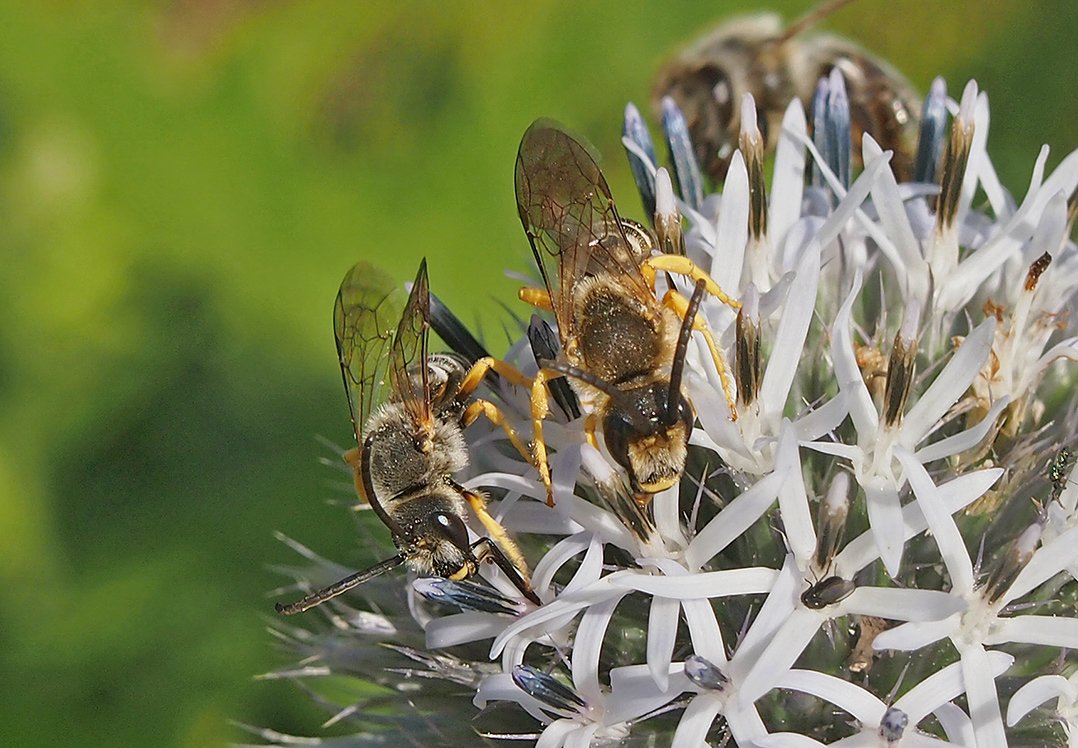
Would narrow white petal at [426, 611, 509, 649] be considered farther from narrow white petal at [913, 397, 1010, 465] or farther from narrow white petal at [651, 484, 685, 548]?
narrow white petal at [913, 397, 1010, 465]

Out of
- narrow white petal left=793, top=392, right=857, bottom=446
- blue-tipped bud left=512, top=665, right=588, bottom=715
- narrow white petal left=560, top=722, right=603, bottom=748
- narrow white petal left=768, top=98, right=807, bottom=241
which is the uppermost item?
narrow white petal left=768, top=98, right=807, bottom=241

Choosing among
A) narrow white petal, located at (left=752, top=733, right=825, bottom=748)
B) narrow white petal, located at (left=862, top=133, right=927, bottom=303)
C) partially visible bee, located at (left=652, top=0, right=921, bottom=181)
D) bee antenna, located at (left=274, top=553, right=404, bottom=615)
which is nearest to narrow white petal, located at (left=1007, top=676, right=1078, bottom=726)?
narrow white petal, located at (left=752, top=733, right=825, bottom=748)

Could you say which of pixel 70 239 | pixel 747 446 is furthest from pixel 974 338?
pixel 70 239

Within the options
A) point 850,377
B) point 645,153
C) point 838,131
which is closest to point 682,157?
point 645,153

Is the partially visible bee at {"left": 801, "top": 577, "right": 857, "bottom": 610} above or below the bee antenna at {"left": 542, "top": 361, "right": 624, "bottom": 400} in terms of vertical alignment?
below

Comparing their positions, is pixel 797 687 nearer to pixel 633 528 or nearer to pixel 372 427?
pixel 633 528

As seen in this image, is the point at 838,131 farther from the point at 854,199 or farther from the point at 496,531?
the point at 496,531
